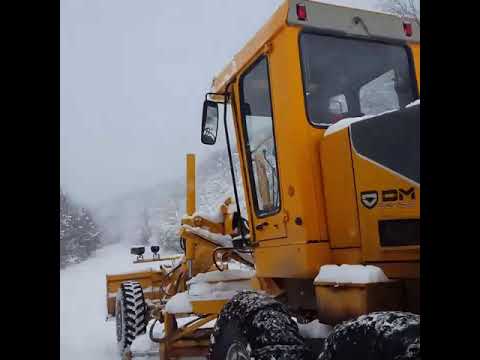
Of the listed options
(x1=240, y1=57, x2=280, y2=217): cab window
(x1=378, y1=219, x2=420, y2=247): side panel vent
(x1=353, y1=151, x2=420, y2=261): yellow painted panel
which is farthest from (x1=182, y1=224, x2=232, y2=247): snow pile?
(x1=378, y1=219, x2=420, y2=247): side panel vent

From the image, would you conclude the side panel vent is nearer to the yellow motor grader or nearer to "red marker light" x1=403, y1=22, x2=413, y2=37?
the yellow motor grader

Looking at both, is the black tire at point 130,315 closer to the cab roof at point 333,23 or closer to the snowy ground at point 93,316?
the snowy ground at point 93,316

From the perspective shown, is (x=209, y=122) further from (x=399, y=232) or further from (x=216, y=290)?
(x=399, y=232)

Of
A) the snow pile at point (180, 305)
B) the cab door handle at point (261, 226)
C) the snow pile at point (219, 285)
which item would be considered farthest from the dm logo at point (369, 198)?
the snow pile at point (180, 305)

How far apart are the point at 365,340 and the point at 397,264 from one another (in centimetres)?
67

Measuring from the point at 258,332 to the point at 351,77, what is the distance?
67.3 inches

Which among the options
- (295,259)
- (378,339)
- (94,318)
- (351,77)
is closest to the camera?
(378,339)

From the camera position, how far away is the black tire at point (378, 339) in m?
1.82

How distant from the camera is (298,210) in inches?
118

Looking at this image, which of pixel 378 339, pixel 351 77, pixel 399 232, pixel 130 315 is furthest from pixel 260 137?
pixel 130 315

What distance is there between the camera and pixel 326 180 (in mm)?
2926
